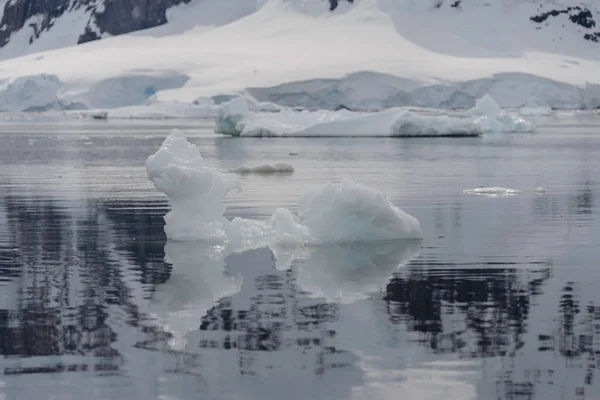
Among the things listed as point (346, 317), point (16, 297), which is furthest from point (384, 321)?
point (16, 297)

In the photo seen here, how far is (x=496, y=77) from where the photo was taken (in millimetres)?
59312

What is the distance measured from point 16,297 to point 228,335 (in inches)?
66.2

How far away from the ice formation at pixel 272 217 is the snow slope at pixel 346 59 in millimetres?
47074

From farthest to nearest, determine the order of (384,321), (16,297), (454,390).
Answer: (16,297), (384,321), (454,390)

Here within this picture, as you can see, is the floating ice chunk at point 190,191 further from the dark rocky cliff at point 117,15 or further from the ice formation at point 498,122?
the dark rocky cliff at point 117,15

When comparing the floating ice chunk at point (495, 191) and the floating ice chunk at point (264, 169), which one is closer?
the floating ice chunk at point (495, 191)

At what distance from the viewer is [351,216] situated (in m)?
8.91

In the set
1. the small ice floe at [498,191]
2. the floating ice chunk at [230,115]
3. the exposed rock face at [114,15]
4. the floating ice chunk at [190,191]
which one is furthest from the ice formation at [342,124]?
the exposed rock face at [114,15]

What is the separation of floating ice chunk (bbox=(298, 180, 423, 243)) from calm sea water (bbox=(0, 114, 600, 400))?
0.67 feet

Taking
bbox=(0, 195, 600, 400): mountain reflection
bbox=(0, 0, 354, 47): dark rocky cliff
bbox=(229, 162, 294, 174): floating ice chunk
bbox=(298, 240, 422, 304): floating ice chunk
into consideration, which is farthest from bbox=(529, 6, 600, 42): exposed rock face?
bbox=(0, 195, 600, 400): mountain reflection

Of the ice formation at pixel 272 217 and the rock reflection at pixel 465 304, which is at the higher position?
the ice formation at pixel 272 217

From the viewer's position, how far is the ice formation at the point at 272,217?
28.7ft

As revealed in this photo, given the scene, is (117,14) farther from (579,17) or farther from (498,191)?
(498,191)

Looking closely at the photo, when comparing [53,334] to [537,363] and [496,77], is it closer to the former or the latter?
[537,363]
